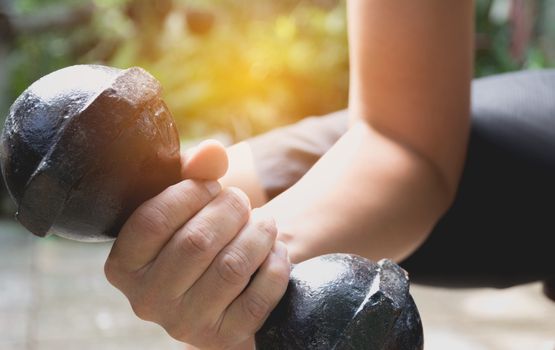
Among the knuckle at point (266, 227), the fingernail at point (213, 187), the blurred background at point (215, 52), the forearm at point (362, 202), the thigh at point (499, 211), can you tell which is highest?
the fingernail at point (213, 187)

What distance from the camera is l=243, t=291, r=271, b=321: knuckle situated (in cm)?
51

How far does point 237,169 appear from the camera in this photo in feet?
3.08

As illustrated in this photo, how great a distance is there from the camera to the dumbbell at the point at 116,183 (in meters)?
0.46

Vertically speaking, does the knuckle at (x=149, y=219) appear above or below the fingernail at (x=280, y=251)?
above

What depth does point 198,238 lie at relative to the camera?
1.67 ft

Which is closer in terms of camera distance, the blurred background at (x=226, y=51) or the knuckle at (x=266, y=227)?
the knuckle at (x=266, y=227)

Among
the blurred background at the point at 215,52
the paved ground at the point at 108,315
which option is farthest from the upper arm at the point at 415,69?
the blurred background at the point at 215,52

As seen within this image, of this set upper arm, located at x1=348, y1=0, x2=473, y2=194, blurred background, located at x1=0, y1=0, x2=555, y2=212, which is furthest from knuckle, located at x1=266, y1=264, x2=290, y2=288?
blurred background, located at x1=0, y1=0, x2=555, y2=212

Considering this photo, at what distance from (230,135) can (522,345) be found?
5.13 ft

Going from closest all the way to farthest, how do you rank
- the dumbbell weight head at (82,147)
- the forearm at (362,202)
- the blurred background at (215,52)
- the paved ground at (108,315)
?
1. the dumbbell weight head at (82,147)
2. the forearm at (362,202)
3. the paved ground at (108,315)
4. the blurred background at (215,52)

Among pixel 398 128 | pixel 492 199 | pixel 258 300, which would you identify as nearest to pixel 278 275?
pixel 258 300

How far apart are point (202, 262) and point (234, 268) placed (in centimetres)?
2

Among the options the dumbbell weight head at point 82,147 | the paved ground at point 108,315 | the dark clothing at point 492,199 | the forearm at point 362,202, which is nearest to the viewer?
the dumbbell weight head at point 82,147

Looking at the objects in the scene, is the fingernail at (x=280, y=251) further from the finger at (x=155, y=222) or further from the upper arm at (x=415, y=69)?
the upper arm at (x=415, y=69)
